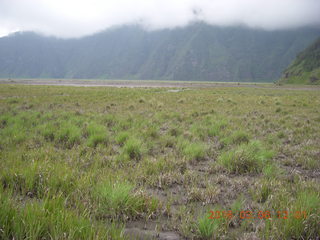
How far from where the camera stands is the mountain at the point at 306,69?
397ft

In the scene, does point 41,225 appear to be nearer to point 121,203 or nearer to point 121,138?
point 121,203

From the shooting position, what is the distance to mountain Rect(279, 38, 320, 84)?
397ft

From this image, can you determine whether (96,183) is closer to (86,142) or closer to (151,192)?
(151,192)

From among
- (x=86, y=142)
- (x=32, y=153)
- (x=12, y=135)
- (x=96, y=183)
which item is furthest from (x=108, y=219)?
(x=12, y=135)

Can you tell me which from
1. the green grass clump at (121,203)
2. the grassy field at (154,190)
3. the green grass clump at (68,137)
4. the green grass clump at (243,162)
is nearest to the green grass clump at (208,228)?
the grassy field at (154,190)

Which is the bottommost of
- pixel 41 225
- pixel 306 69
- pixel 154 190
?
pixel 154 190

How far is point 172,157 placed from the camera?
4.87 meters

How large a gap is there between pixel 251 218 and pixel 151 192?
164 cm

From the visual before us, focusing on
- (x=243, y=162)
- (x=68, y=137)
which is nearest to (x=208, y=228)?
(x=243, y=162)
